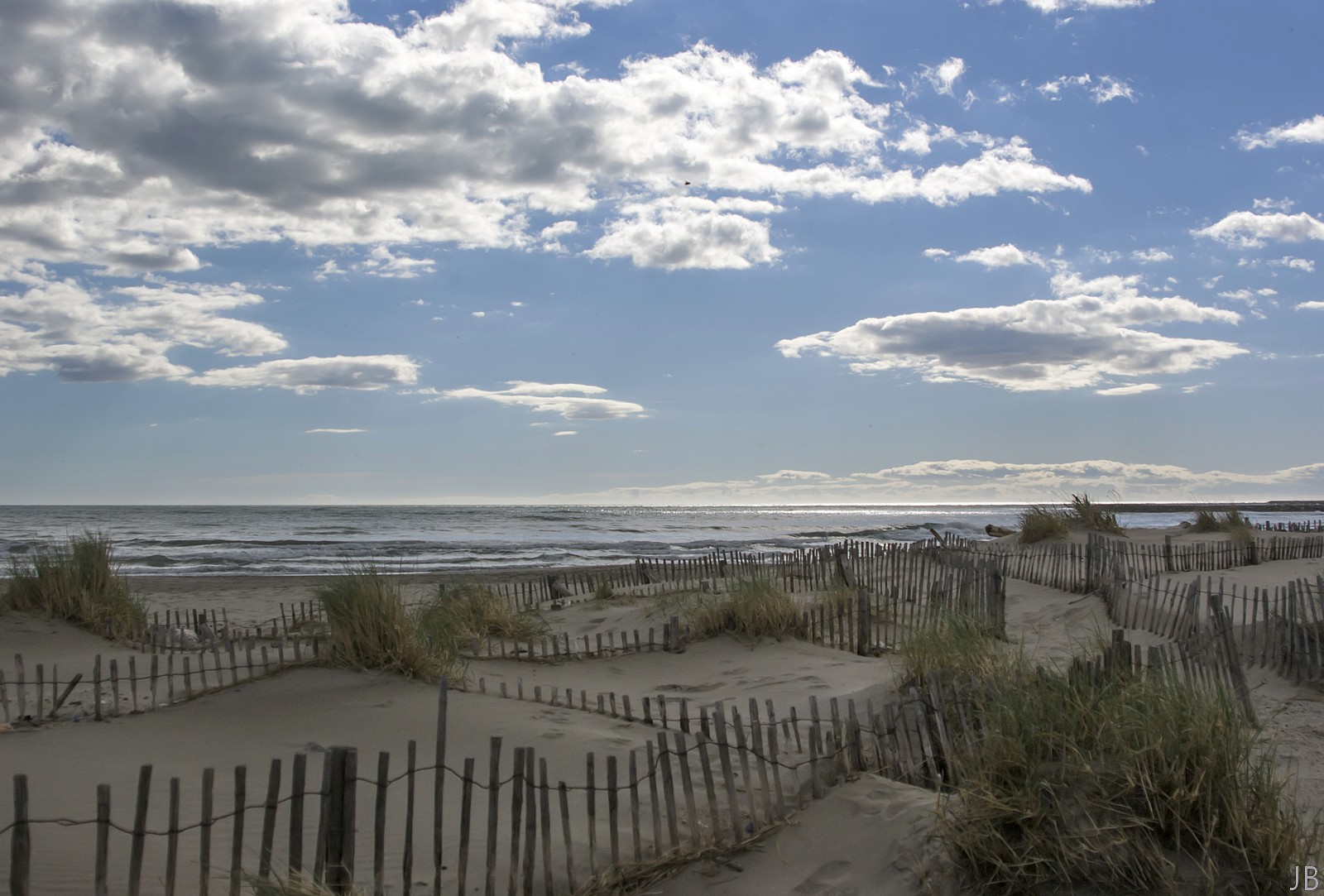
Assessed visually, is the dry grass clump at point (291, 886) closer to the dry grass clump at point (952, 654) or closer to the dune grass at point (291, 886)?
the dune grass at point (291, 886)

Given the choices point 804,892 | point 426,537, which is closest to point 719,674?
point 804,892

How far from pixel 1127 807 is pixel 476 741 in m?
3.83

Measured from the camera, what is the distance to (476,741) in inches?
219

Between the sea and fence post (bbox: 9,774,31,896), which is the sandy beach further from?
the sea

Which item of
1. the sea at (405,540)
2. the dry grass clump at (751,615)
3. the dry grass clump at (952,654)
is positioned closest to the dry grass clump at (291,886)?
the dry grass clump at (952,654)

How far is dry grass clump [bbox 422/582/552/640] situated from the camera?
9164mm

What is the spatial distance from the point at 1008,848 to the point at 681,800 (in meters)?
2.05

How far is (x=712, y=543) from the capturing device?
35.6 metres

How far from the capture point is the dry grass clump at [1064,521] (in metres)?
19.6

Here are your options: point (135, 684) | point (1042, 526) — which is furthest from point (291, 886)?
point (1042, 526)

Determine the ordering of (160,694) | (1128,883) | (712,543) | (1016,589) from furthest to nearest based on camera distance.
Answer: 1. (712,543)
2. (1016,589)
3. (160,694)
4. (1128,883)

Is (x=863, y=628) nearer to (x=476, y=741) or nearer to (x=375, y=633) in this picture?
(x=476, y=741)

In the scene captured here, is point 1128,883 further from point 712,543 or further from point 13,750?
point 712,543

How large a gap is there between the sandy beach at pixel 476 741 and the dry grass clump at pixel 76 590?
0.20 metres
